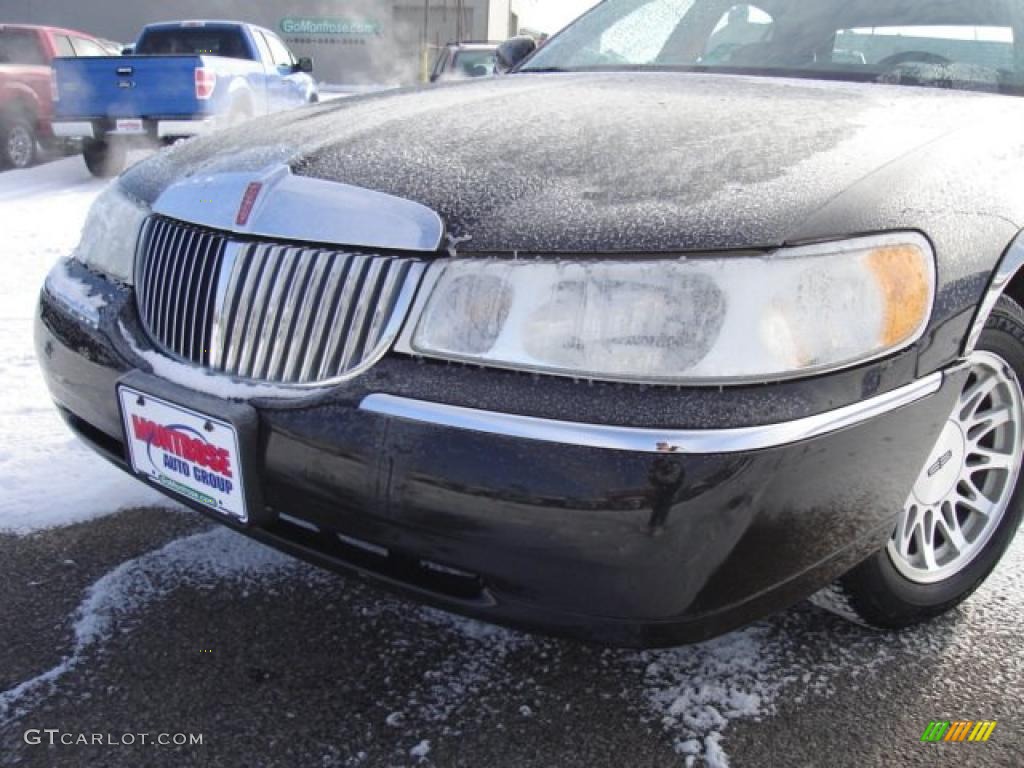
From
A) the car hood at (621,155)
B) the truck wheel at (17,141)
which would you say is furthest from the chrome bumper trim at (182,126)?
the car hood at (621,155)

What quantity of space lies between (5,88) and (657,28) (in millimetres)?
10452

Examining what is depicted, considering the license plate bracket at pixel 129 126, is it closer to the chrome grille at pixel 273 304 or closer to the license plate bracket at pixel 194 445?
the chrome grille at pixel 273 304

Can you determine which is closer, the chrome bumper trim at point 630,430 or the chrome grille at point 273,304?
the chrome bumper trim at point 630,430

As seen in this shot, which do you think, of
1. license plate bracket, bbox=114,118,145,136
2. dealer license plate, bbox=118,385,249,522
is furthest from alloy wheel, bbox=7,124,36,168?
dealer license plate, bbox=118,385,249,522

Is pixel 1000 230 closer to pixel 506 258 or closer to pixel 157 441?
pixel 506 258

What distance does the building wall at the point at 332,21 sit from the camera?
25.4 metres

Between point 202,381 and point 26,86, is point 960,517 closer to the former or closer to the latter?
point 202,381

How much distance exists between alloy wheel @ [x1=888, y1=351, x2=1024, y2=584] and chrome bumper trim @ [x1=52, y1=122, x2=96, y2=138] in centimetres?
916

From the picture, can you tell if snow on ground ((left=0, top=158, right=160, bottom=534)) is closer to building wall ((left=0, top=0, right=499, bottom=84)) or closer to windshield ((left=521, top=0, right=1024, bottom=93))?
windshield ((left=521, top=0, right=1024, bottom=93))

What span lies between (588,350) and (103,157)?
32.1ft

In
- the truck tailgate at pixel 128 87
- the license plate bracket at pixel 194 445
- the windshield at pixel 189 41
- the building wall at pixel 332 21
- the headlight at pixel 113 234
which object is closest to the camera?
the license plate bracket at pixel 194 445

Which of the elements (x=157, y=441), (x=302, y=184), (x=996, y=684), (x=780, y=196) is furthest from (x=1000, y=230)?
(x=157, y=441)

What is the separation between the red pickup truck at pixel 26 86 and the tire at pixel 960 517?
10.8 meters

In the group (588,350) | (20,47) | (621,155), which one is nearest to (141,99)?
(20,47)
